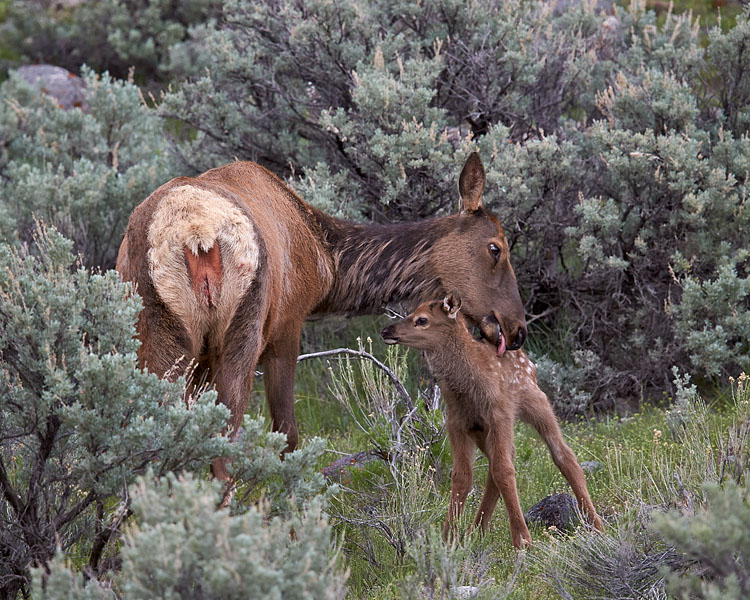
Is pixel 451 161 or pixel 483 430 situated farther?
pixel 451 161

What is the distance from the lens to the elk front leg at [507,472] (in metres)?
5.22

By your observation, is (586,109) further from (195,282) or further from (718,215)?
(195,282)

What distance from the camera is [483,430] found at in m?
5.71

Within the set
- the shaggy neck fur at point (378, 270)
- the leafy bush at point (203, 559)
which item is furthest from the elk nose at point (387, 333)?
the leafy bush at point (203, 559)


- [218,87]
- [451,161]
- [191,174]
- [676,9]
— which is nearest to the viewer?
[451,161]

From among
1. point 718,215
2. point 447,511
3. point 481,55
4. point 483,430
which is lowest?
point 447,511

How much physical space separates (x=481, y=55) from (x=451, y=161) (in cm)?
144

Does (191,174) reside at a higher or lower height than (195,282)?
lower

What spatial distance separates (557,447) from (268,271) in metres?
1.99

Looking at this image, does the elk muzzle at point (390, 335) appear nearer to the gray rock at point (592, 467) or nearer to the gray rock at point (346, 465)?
the gray rock at point (346, 465)

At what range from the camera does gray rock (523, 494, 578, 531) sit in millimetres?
5520

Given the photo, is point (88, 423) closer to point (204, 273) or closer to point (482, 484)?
point (204, 273)

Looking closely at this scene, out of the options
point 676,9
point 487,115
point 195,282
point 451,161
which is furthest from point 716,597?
point 676,9

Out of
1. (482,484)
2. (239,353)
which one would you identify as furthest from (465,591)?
(482,484)
